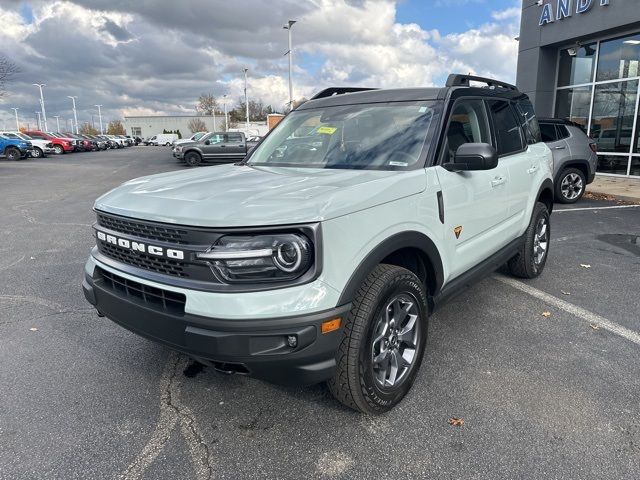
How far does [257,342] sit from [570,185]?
9.80 meters

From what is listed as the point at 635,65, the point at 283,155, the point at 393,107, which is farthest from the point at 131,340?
the point at 635,65

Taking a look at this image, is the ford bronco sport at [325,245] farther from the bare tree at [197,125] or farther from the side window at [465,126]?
the bare tree at [197,125]

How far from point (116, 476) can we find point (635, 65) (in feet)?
53.2

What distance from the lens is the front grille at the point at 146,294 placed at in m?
2.34

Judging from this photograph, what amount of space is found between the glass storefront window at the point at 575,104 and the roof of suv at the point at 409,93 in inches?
507

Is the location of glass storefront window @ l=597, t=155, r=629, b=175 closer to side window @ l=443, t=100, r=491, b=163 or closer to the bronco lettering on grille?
side window @ l=443, t=100, r=491, b=163

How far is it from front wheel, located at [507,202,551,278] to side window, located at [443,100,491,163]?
1.33 m

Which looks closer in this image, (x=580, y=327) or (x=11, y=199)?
(x=580, y=327)

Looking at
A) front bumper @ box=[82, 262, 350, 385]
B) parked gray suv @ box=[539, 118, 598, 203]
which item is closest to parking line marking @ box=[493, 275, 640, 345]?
front bumper @ box=[82, 262, 350, 385]

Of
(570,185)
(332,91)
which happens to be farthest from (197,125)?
(332,91)

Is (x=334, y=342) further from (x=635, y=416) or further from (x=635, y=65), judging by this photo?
(x=635, y=65)

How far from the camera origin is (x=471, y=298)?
450 centimetres

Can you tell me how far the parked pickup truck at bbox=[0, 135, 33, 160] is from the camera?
2773cm

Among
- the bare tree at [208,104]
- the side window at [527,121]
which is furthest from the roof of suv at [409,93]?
the bare tree at [208,104]
